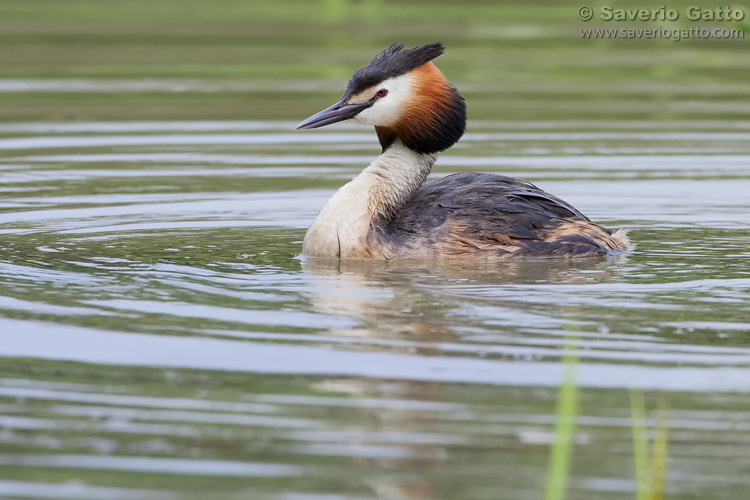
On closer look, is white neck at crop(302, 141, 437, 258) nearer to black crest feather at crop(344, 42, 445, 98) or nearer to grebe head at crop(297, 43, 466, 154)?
grebe head at crop(297, 43, 466, 154)

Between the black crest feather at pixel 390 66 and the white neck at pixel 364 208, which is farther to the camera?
the black crest feather at pixel 390 66

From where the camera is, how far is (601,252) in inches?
314

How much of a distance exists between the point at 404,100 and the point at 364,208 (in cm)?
69

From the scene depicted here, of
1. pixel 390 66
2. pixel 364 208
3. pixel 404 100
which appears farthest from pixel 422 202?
pixel 390 66

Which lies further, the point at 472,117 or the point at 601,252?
the point at 472,117

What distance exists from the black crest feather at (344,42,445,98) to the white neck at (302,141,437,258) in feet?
1.65

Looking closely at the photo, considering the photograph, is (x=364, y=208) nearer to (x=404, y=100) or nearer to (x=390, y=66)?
(x=404, y=100)

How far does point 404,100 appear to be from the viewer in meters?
8.10

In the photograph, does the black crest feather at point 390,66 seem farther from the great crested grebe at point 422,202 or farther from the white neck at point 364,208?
the white neck at point 364,208

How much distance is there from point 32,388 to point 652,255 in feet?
13.5

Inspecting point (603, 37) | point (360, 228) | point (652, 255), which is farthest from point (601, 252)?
point (603, 37)

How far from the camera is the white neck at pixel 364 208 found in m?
7.92

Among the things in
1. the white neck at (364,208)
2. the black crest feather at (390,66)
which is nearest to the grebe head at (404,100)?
the black crest feather at (390,66)

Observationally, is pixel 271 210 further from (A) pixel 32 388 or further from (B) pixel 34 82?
(B) pixel 34 82
